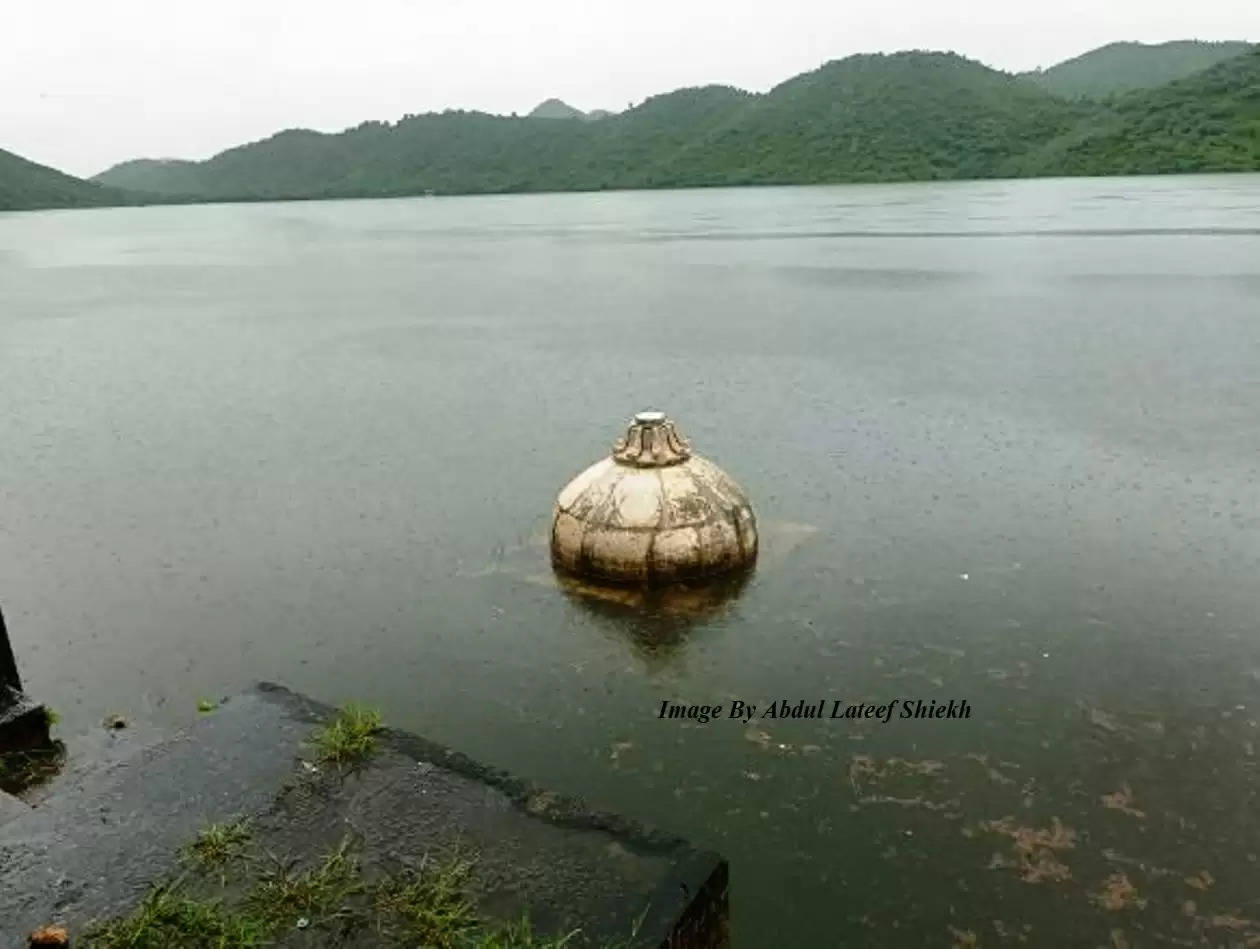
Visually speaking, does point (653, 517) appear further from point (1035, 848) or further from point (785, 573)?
point (1035, 848)

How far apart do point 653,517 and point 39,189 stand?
190957 millimetres

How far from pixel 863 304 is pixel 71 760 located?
122ft

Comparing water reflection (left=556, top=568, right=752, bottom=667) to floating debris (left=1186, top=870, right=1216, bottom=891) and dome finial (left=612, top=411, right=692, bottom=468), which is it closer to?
dome finial (left=612, top=411, right=692, bottom=468)

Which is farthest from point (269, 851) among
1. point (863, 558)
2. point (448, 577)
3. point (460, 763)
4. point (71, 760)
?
point (863, 558)

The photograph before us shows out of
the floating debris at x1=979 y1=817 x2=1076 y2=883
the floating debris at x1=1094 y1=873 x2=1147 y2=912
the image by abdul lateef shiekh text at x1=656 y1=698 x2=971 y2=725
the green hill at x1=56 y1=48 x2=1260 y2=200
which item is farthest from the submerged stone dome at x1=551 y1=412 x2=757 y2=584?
the green hill at x1=56 y1=48 x2=1260 y2=200

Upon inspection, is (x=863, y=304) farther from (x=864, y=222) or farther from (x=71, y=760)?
(x=864, y=222)

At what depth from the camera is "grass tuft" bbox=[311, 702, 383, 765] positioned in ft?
24.5

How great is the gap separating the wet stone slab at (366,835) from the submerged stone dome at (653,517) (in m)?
7.38

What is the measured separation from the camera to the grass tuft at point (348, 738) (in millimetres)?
7457

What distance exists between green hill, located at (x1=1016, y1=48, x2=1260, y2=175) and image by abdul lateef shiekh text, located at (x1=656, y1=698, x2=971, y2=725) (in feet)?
346

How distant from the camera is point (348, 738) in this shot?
7562 millimetres

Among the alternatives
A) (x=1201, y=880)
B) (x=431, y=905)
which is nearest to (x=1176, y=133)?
(x=1201, y=880)

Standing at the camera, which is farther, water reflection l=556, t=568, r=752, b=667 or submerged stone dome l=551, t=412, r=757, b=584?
submerged stone dome l=551, t=412, r=757, b=584

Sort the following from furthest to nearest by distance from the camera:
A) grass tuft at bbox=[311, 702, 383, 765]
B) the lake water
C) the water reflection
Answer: the water reflection, the lake water, grass tuft at bbox=[311, 702, 383, 765]
